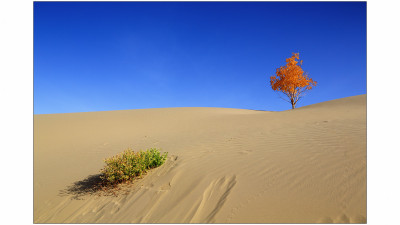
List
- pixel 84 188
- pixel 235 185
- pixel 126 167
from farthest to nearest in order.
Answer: pixel 84 188 < pixel 126 167 < pixel 235 185

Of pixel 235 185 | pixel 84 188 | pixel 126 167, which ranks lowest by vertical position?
pixel 84 188

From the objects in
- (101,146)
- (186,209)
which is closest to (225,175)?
(186,209)

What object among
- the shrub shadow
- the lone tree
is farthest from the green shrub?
the lone tree

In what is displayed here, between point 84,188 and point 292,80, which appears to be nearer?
point 84,188

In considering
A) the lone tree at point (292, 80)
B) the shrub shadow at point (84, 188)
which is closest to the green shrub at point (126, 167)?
the shrub shadow at point (84, 188)

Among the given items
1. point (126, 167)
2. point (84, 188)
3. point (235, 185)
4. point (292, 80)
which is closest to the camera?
point (235, 185)

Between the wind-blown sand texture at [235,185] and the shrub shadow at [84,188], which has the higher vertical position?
the wind-blown sand texture at [235,185]

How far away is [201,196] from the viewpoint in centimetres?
420

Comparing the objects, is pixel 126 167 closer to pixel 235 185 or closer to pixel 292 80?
pixel 235 185

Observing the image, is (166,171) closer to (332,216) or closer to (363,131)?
(332,216)

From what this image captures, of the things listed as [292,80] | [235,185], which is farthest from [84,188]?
[292,80]

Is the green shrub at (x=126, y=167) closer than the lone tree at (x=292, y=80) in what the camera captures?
Yes

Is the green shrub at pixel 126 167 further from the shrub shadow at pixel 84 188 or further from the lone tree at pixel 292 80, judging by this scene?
the lone tree at pixel 292 80

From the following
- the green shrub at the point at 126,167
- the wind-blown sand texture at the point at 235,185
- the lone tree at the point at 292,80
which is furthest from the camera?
the lone tree at the point at 292,80
